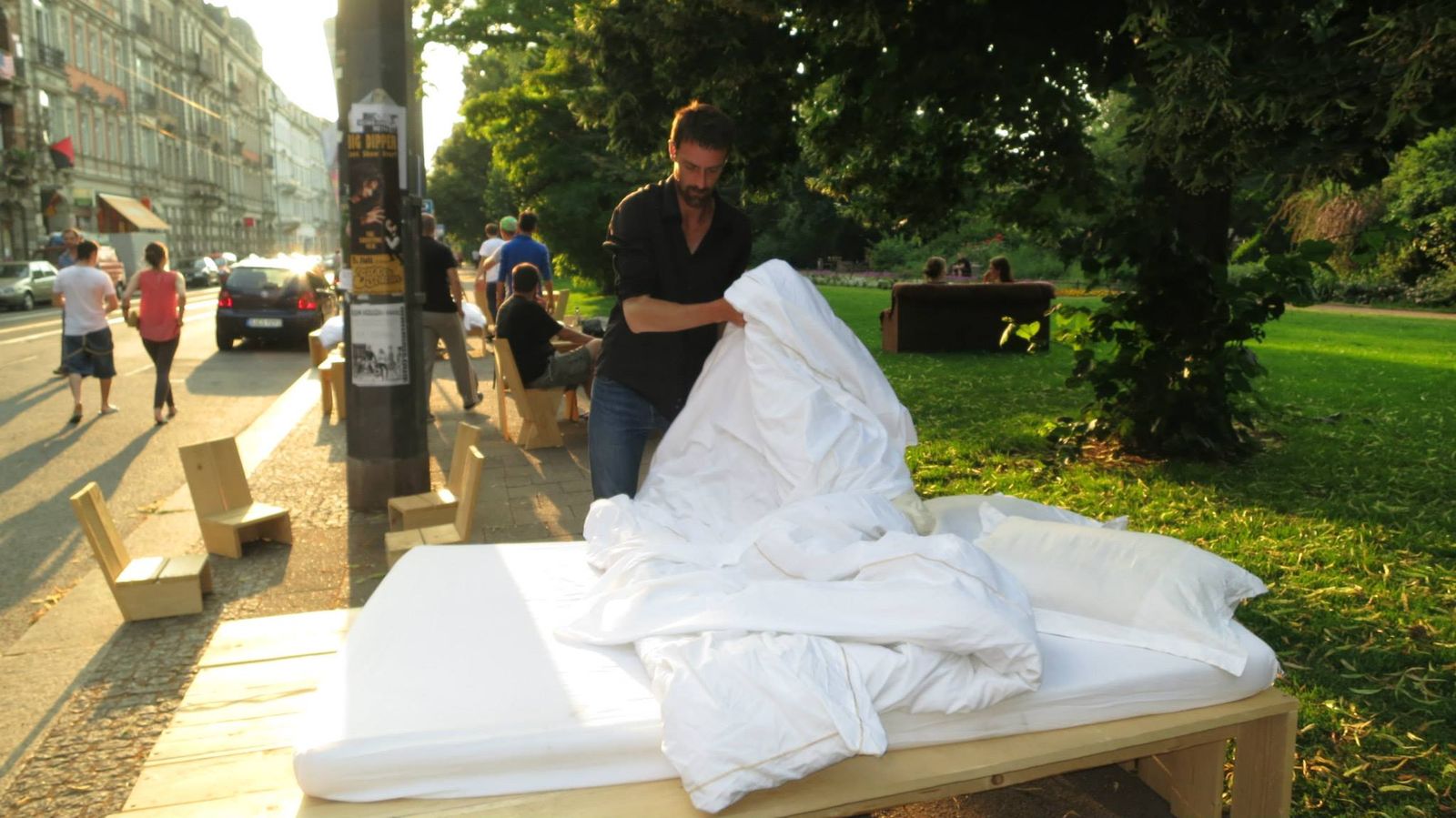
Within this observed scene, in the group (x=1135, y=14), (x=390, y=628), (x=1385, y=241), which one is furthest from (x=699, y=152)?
(x=1385, y=241)

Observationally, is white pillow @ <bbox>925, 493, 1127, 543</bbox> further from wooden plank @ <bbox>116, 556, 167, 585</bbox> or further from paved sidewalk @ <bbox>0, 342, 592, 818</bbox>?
wooden plank @ <bbox>116, 556, 167, 585</bbox>

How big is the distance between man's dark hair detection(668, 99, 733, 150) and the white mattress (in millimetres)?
1623

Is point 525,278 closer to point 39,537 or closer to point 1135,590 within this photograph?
point 39,537

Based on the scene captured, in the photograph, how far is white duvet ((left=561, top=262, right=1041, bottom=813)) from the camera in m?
2.54

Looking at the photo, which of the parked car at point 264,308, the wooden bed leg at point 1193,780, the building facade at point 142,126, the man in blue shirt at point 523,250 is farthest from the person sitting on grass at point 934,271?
the building facade at point 142,126

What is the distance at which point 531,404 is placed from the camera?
9.37m

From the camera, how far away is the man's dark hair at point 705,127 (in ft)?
12.4

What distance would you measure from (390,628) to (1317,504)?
592 cm

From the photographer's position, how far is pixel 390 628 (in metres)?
3.30

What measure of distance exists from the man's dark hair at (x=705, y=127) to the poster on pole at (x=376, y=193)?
363 centimetres

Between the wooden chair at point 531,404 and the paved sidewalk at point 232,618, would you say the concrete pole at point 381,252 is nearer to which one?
the paved sidewalk at point 232,618

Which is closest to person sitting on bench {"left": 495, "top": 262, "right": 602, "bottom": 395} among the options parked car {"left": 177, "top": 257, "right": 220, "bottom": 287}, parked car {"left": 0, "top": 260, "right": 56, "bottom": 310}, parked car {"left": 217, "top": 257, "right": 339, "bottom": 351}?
parked car {"left": 217, "top": 257, "right": 339, "bottom": 351}

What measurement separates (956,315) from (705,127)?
502 inches

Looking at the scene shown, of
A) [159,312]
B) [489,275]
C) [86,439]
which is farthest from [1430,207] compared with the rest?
[86,439]
